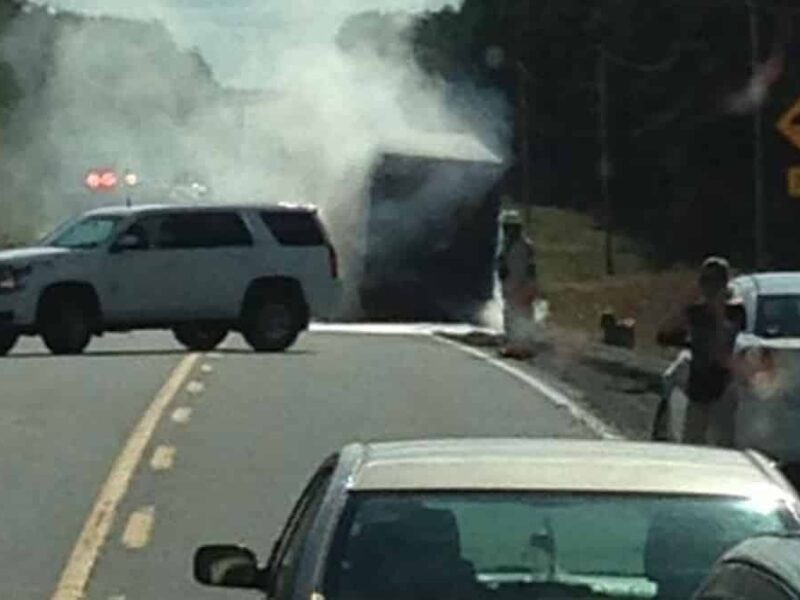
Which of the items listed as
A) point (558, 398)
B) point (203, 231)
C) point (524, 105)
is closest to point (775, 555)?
point (558, 398)

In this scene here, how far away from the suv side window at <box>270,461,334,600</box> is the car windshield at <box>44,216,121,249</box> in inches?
1162

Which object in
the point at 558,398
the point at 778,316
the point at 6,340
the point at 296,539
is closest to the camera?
the point at 296,539

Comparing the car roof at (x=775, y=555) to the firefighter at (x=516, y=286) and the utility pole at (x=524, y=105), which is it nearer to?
the firefighter at (x=516, y=286)

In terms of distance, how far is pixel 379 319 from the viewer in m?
59.1

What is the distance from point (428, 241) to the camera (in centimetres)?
5869

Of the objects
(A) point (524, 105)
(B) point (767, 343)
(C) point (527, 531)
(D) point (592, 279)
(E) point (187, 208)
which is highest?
(C) point (527, 531)

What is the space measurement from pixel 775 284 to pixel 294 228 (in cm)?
1897

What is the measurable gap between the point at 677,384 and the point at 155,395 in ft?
34.7

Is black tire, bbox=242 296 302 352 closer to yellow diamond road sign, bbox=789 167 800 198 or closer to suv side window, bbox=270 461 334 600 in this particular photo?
yellow diamond road sign, bbox=789 167 800 198

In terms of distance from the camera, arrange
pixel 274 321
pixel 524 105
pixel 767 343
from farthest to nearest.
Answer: pixel 524 105
pixel 274 321
pixel 767 343

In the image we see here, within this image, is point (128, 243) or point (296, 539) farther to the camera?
point (128, 243)

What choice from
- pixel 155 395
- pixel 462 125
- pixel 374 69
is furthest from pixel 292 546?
pixel 462 125

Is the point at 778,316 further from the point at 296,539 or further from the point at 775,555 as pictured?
the point at 775,555

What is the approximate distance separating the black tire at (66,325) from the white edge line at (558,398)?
16.2ft
